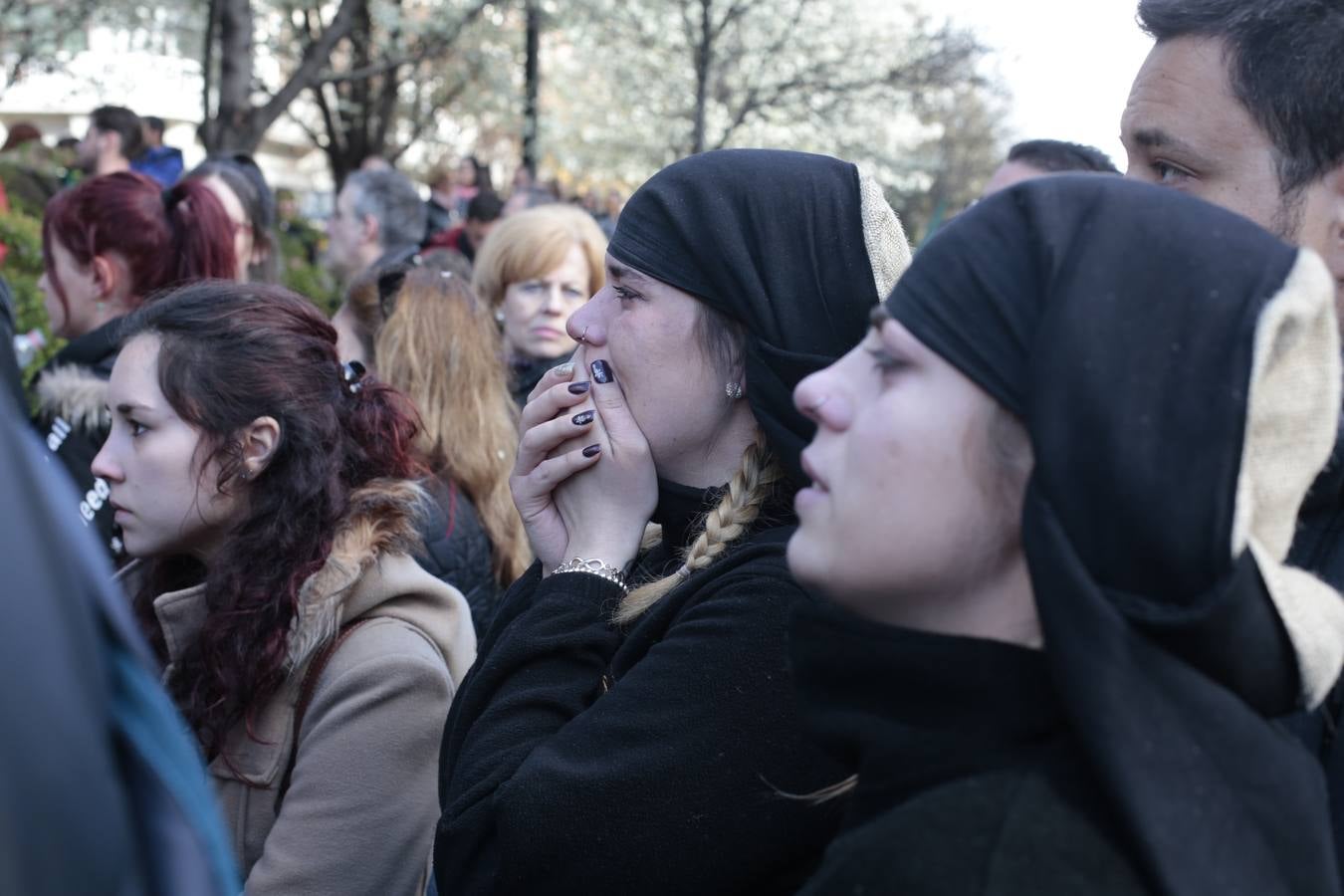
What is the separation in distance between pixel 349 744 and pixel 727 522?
3.17 ft

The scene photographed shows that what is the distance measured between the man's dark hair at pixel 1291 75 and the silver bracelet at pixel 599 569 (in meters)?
1.28

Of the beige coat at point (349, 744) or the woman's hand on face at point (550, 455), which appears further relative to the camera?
the beige coat at point (349, 744)

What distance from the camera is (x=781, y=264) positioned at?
86.4 inches

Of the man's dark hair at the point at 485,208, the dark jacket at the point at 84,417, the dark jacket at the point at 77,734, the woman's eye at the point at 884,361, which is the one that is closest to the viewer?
the dark jacket at the point at 77,734

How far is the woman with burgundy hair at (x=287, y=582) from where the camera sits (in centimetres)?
268

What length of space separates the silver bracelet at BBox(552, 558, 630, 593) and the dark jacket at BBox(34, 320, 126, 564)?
6.66 ft

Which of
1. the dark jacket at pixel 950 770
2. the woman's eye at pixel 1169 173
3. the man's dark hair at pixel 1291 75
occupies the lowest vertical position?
the dark jacket at pixel 950 770

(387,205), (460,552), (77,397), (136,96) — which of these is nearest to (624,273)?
(460,552)

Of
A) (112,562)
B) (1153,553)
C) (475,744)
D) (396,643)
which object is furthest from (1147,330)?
(112,562)

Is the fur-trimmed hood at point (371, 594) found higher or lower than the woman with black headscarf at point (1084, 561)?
lower

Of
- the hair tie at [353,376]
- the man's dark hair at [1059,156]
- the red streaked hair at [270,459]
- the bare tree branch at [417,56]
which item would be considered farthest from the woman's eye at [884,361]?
the bare tree branch at [417,56]

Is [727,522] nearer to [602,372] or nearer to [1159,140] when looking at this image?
[602,372]

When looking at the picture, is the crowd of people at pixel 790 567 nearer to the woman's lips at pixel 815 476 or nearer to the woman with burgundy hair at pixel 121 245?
the woman's lips at pixel 815 476

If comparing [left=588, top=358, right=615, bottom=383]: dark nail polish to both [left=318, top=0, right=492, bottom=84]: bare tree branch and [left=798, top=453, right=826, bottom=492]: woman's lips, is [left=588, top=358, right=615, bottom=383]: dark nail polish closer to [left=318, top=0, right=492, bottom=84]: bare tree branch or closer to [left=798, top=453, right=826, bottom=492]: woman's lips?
[left=798, top=453, right=826, bottom=492]: woman's lips
